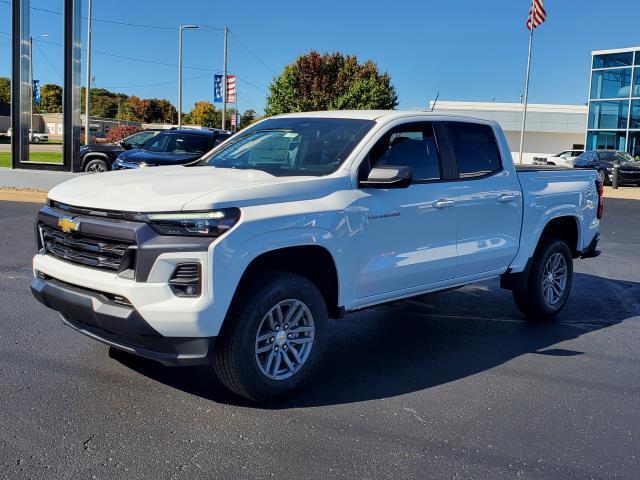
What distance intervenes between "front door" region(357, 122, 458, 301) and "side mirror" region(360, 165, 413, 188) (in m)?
0.07

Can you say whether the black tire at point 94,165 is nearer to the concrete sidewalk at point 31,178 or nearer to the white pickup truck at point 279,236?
the concrete sidewalk at point 31,178

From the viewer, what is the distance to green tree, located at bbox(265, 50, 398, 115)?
45906mm

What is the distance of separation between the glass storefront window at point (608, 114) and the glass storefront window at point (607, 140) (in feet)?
1.93

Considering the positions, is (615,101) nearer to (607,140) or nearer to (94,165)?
(607,140)

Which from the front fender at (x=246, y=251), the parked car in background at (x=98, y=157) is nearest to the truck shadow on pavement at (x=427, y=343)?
the front fender at (x=246, y=251)

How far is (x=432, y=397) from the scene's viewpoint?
15.3ft

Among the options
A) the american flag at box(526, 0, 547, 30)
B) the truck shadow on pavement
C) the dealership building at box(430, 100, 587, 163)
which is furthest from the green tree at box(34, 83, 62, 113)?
the truck shadow on pavement

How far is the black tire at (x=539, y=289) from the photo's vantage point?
667cm

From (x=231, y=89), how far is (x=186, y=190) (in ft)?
129

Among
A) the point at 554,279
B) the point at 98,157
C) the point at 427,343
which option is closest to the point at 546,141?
the point at 98,157

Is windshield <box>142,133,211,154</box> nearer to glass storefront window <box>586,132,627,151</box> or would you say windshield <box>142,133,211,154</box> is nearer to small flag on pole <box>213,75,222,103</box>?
small flag on pole <box>213,75,222,103</box>

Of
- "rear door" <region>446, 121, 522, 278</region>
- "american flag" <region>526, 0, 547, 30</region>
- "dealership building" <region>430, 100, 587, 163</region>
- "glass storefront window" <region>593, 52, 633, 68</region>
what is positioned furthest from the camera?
"dealership building" <region>430, 100, 587, 163</region>

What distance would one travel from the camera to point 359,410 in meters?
4.38

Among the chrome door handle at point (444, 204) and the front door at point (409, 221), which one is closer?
the front door at point (409, 221)
